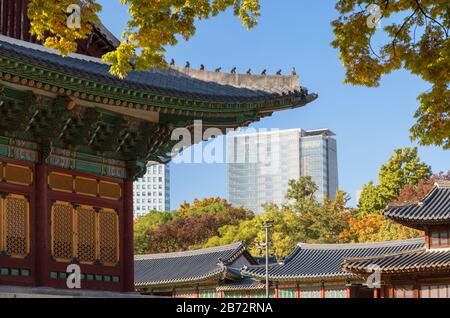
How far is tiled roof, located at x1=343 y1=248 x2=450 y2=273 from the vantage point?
40906 millimetres

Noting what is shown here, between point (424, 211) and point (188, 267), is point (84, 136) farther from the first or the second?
point (188, 267)

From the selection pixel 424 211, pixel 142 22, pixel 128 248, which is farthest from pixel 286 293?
pixel 142 22

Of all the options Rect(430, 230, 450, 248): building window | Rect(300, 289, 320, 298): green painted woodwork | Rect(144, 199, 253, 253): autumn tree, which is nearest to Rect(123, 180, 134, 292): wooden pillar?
Rect(430, 230, 450, 248): building window

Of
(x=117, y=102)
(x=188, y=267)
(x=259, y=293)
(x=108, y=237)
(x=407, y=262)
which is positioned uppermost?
(x=117, y=102)

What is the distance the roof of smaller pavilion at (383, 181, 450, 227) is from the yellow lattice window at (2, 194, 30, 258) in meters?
24.3

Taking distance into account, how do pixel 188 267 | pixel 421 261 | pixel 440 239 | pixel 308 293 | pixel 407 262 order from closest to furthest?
pixel 421 261 < pixel 407 262 < pixel 440 239 < pixel 308 293 < pixel 188 267

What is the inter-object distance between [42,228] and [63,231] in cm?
82

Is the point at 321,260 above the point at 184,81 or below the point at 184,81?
below

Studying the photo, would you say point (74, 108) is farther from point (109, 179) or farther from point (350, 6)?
point (350, 6)

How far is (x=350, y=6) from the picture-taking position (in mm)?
15891

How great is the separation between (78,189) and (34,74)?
13.4 ft

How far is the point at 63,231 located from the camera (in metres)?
22.9

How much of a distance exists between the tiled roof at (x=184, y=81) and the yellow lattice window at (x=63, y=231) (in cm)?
353
